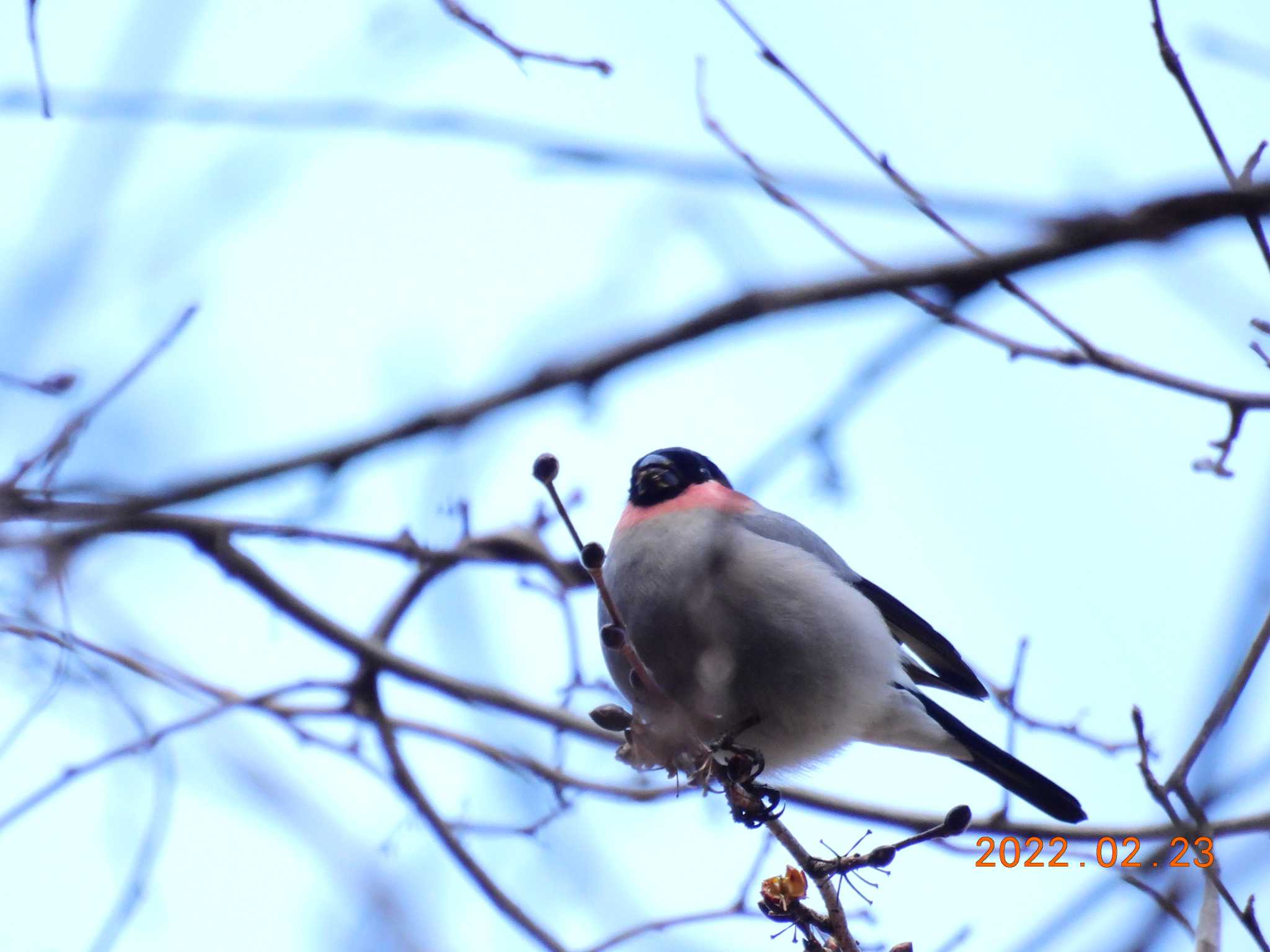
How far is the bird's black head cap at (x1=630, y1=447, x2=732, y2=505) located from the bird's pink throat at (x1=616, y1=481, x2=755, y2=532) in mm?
41

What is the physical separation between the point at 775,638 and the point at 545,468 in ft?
5.99

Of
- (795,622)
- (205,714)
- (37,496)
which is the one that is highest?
(795,622)

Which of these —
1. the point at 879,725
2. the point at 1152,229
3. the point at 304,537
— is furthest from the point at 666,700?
the point at 879,725

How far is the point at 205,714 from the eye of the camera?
2.85m

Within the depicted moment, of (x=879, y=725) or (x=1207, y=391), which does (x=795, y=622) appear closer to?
(x=879, y=725)

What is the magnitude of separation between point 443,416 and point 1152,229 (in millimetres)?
772

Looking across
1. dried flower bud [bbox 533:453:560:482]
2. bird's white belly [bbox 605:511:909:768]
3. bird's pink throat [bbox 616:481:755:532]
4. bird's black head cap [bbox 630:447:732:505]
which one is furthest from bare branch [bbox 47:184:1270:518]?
bird's black head cap [bbox 630:447:732:505]

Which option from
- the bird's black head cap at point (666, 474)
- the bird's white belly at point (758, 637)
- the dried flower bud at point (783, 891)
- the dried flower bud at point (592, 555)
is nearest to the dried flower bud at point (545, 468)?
the dried flower bud at point (592, 555)

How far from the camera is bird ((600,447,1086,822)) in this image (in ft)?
12.0

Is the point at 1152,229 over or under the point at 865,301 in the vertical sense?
under

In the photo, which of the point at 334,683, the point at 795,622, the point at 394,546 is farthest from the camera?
the point at 334,683

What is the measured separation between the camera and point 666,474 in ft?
15.0

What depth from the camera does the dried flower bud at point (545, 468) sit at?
2.06 meters

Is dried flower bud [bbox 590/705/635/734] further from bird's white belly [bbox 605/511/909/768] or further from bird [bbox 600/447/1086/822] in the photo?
bird's white belly [bbox 605/511/909/768]
